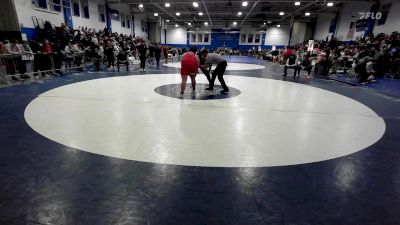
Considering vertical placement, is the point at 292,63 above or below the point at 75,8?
below

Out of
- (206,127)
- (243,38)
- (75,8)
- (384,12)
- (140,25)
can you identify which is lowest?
(206,127)

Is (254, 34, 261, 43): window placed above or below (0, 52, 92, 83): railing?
above

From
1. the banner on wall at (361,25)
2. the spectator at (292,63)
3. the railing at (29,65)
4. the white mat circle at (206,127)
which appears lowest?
the white mat circle at (206,127)

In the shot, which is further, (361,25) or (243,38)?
(243,38)

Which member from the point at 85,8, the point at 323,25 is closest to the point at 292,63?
the point at 85,8

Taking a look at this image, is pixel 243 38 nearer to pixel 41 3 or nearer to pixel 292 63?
pixel 292 63

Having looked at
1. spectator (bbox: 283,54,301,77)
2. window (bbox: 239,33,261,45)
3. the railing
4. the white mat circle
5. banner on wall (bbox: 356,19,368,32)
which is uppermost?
banner on wall (bbox: 356,19,368,32)

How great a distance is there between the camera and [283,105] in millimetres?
5801

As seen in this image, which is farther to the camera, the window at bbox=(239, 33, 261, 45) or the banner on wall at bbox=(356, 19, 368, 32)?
the window at bbox=(239, 33, 261, 45)

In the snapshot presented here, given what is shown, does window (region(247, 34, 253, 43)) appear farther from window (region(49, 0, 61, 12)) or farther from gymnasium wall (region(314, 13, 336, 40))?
window (region(49, 0, 61, 12))

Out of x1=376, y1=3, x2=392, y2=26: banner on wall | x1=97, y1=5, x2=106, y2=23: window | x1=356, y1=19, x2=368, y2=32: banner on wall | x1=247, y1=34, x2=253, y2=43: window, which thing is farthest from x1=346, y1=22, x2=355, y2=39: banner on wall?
x1=97, y1=5, x2=106, y2=23: window

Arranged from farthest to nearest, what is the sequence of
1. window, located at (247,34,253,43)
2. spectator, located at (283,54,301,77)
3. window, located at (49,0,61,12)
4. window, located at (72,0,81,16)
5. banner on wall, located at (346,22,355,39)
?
window, located at (247,34,253,43) → banner on wall, located at (346,22,355,39) → window, located at (72,0,81,16) → window, located at (49,0,61,12) → spectator, located at (283,54,301,77)

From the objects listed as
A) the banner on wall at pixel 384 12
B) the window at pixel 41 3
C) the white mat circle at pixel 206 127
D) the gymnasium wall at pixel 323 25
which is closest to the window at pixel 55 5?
the window at pixel 41 3

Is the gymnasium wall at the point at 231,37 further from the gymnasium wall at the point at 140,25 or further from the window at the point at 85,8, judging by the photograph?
the window at the point at 85,8
